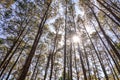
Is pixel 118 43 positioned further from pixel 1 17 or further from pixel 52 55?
pixel 1 17

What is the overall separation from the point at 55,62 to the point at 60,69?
5.46 feet

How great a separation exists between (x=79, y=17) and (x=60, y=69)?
8830 millimetres

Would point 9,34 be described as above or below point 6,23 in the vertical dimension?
below

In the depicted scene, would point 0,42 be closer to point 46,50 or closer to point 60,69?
point 46,50

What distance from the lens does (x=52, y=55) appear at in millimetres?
18328

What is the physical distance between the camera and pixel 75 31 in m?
17.5

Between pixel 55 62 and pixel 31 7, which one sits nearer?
pixel 31 7

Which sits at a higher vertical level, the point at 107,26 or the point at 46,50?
the point at 107,26

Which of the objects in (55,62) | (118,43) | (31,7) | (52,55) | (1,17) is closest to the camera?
(1,17)

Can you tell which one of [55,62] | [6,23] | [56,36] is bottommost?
[55,62]

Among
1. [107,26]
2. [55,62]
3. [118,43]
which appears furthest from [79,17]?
[55,62]

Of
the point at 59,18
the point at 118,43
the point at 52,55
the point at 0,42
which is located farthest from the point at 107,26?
the point at 0,42

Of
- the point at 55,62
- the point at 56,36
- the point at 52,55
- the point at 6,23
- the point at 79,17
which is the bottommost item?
the point at 55,62

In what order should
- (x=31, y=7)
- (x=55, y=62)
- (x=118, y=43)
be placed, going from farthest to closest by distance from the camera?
1. (x=55, y=62)
2. (x=118, y=43)
3. (x=31, y=7)
